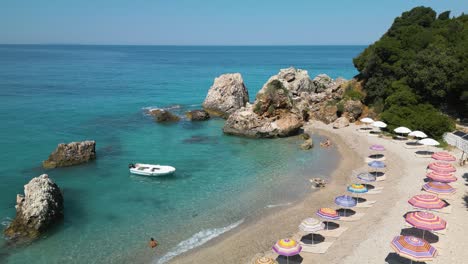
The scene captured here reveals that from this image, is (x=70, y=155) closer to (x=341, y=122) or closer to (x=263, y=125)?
(x=263, y=125)

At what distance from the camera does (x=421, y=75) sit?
47344mm

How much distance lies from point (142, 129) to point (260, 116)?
55.4ft

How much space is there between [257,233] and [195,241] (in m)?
3.99

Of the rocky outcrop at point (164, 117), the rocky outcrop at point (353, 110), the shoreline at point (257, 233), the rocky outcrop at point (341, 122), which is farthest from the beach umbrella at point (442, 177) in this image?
the rocky outcrop at point (164, 117)

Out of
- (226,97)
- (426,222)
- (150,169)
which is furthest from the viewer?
(226,97)

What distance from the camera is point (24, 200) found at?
2602 centimetres

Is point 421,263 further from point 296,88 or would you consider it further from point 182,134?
point 296,88

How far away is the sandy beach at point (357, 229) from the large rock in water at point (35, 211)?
9.74 m

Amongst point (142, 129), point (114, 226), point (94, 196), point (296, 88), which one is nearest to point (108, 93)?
point (142, 129)

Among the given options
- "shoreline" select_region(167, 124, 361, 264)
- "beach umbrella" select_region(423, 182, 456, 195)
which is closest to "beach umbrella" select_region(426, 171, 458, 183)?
"beach umbrella" select_region(423, 182, 456, 195)

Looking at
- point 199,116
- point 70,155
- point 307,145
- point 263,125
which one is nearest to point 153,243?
point 70,155

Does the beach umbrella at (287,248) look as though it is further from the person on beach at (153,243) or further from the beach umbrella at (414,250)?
the person on beach at (153,243)

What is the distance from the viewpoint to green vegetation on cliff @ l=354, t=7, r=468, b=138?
4522 cm

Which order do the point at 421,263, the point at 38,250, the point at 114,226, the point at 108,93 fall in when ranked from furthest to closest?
the point at 108,93 → the point at 114,226 → the point at 38,250 → the point at 421,263
